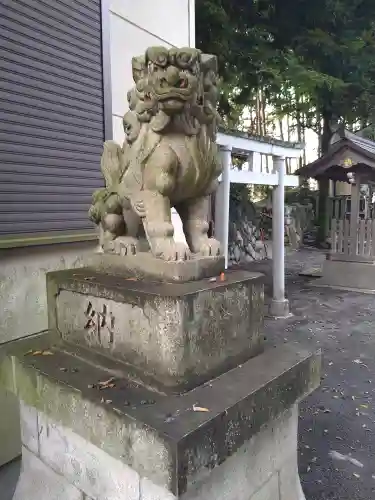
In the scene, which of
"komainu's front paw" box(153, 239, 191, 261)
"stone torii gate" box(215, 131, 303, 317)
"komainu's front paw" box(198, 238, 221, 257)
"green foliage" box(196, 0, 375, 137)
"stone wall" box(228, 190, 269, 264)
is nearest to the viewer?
"komainu's front paw" box(153, 239, 191, 261)

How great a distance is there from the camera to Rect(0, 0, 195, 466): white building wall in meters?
2.54

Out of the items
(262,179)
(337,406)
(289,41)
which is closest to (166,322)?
(337,406)

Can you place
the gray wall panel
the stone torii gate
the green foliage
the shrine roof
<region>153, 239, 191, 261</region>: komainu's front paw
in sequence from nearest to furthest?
<region>153, 239, 191, 261</region>: komainu's front paw → the gray wall panel → the stone torii gate → the green foliage → the shrine roof

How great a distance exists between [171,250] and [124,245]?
293 millimetres

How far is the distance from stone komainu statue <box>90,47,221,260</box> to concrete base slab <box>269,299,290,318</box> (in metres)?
4.62

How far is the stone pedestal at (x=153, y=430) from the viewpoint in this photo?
4.09 feet

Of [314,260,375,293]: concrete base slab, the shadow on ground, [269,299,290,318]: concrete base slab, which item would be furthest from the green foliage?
the shadow on ground

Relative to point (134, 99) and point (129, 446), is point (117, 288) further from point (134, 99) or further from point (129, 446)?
point (134, 99)

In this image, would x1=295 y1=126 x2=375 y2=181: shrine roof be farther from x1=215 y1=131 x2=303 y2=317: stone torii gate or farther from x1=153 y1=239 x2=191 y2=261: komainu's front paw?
x1=153 y1=239 x2=191 y2=261: komainu's front paw

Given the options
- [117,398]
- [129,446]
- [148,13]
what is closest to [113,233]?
[117,398]

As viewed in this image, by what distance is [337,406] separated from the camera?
3.41m

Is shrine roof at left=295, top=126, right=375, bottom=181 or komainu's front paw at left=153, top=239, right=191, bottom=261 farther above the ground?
shrine roof at left=295, top=126, right=375, bottom=181

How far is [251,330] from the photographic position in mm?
1757

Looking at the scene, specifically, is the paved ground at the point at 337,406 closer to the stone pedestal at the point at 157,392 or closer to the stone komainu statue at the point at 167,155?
the stone pedestal at the point at 157,392
